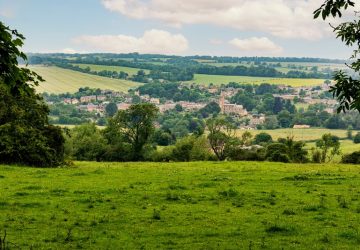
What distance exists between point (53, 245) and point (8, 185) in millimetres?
14577

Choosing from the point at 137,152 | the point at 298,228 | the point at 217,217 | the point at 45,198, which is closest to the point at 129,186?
the point at 45,198

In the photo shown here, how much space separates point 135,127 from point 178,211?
56.7 meters

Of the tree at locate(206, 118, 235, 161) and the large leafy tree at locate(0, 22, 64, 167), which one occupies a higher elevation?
the large leafy tree at locate(0, 22, 64, 167)

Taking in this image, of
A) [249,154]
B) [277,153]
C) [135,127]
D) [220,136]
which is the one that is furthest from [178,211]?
[220,136]

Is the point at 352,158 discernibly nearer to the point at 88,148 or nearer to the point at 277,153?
the point at 277,153

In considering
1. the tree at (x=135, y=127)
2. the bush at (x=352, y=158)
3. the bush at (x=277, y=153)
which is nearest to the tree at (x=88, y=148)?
the tree at (x=135, y=127)

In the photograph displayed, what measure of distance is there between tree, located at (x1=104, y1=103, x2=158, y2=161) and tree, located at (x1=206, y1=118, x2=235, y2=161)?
12.6m

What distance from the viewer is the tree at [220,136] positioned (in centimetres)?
8425

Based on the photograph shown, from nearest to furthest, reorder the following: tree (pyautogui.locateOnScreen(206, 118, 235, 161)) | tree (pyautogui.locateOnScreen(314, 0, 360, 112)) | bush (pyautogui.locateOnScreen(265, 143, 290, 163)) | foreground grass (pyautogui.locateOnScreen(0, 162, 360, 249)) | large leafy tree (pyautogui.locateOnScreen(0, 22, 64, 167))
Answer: tree (pyautogui.locateOnScreen(314, 0, 360, 112)), foreground grass (pyautogui.locateOnScreen(0, 162, 360, 249)), large leafy tree (pyautogui.locateOnScreen(0, 22, 64, 167)), bush (pyautogui.locateOnScreen(265, 143, 290, 163)), tree (pyautogui.locateOnScreen(206, 118, 235, 161))

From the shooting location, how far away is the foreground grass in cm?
1673

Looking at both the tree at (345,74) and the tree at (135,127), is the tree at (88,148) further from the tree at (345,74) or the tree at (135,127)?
the tree at (345,74)

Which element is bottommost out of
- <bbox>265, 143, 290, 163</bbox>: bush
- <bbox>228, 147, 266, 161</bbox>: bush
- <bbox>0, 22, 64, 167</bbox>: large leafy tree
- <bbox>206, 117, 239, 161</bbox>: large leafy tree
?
<bbox>206, 117, 239, 161</bbox>: large leafy tree

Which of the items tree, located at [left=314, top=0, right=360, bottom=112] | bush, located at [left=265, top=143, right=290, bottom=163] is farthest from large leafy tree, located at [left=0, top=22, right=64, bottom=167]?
tree, located at [left=314, top=0, right=360, bottom=112]

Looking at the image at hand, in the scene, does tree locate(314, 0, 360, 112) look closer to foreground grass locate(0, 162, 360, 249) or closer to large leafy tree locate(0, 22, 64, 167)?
foreground grass locate(0, 162, 360, 249)
